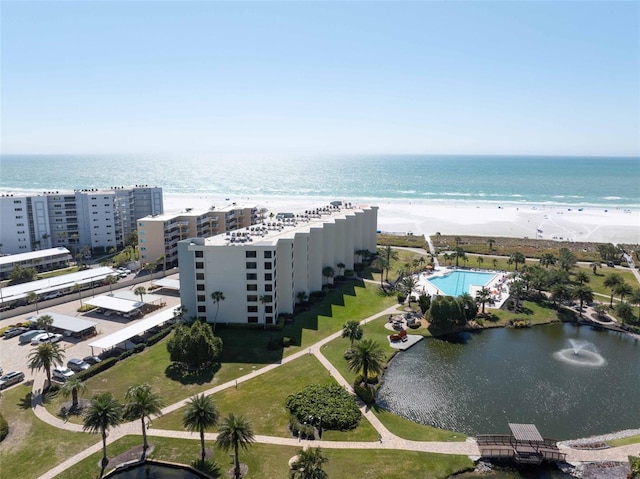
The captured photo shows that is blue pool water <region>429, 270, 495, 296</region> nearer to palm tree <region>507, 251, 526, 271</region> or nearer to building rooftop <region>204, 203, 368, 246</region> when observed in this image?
palm tree <region>507, 251, 526, 271</region>

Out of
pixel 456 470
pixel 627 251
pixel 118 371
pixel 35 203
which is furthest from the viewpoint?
pixel 627 251

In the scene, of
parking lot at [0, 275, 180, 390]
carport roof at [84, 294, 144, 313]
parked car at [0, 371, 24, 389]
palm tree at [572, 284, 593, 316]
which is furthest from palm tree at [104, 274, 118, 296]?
palm tree at [572, 284, 593, 316]

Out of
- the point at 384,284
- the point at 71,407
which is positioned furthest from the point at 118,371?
the point at 384,284

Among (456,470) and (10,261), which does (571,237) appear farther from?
(10,261)

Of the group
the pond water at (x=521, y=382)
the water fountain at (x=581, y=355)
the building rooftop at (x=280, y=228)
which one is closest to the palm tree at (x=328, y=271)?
the building rooftop at (x=280, y=228)

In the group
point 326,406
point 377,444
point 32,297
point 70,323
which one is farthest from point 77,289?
point 377,444

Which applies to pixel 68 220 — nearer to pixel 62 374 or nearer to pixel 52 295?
pixel 52 295
